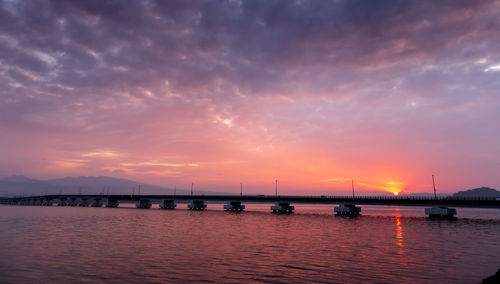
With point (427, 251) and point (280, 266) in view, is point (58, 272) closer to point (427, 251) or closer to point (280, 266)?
point (280, 266)

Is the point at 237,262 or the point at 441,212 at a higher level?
the point at 441,212

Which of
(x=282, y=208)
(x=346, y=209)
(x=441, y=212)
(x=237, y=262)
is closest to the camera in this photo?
(x=237, y=262)

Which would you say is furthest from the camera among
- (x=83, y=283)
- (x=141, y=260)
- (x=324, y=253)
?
(x=324, y=253)

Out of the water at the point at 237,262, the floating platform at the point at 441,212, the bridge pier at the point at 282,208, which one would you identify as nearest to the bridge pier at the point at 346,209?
the bridge pier at the point at 282,208

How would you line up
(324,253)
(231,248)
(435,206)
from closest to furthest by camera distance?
(324,253)
(231,248)
(435,206)

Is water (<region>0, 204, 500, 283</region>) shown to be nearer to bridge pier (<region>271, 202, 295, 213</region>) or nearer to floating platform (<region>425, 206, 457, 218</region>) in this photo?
floating platform (<region>425, 206, 457, 218</region>)

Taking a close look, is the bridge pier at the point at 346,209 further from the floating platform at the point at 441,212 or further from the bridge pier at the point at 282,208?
the floating platform at the point at 441,212

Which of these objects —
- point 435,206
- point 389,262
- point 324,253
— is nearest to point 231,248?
point 324,253

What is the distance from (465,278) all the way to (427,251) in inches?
621

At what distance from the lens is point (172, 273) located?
26.8 m

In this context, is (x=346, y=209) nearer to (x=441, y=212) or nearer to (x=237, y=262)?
(x=441, y=212)

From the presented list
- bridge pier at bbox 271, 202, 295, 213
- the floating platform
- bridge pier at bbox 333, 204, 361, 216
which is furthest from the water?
bridge pier at bbox 271, 202, 295, 213

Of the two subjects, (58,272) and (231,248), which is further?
(231,248)

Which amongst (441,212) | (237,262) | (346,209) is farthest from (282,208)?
(237,262)
